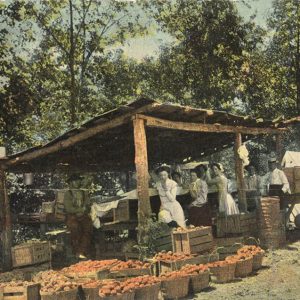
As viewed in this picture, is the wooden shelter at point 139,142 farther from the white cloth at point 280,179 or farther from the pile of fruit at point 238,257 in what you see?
the pile of fruit at point 238,257

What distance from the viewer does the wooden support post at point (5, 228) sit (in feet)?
42.1

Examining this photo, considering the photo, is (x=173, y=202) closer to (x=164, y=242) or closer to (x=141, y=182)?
(x=164, y=242)

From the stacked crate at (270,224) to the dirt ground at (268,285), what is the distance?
1.29m

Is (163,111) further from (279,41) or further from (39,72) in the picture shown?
(279,41)

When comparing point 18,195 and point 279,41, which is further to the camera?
point 279,41

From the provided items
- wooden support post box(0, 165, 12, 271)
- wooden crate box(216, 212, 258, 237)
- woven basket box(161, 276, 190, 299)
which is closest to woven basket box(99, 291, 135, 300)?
woven basket box(161, 276, 190, 299)

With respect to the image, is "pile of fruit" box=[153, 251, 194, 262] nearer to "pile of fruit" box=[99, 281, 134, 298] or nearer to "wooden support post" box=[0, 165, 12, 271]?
"pile of fruit" box=[99, 281, 134, 298]

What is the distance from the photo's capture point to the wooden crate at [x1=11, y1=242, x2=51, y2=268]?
Answer: 1175cm

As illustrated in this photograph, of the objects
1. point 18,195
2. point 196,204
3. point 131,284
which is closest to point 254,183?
point 196,204

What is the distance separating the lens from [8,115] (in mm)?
19172

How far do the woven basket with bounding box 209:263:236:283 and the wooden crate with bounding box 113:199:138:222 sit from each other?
405cm

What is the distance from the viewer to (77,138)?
11.6 m

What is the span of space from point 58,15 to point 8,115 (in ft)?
37.4

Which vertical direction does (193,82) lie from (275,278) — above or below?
above
